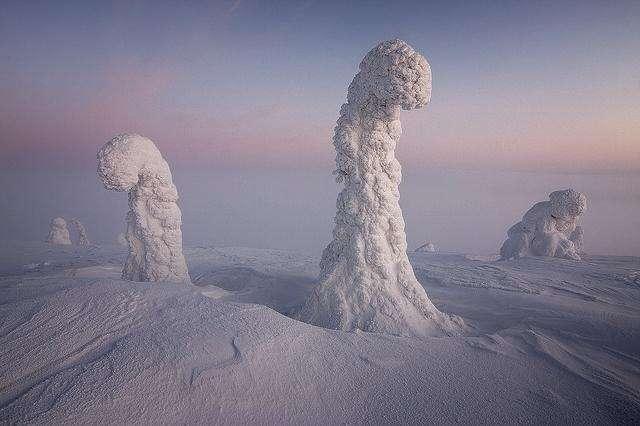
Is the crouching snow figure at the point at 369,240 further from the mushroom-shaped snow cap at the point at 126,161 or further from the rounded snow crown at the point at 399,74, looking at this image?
the mushroom-shaped snow cap at the point at 126,161

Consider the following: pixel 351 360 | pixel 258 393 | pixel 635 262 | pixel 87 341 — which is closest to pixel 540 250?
pixel 635 262

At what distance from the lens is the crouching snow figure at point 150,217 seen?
19.7 ft

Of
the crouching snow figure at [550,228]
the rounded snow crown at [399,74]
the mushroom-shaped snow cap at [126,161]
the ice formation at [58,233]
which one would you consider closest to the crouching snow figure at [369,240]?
the rounded snow crown at [399,74]

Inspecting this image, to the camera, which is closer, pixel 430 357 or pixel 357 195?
pixel 430 357

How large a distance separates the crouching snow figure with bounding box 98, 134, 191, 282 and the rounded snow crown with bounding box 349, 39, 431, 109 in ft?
15.4

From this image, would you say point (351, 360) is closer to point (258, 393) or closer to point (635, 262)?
point (258, 393)

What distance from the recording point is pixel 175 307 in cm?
340

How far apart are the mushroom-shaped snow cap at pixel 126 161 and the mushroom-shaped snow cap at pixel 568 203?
40.8 ft

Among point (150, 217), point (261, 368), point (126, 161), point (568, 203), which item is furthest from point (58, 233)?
point (568, 203)

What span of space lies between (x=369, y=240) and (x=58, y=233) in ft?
64.9

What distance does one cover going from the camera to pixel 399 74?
386 cm

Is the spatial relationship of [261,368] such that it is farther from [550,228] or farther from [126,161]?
[550,228]

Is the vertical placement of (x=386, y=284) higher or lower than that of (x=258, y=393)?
higher

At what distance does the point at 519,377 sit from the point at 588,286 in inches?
242
